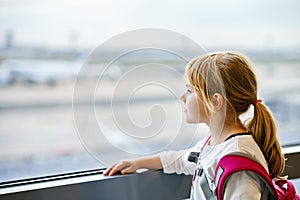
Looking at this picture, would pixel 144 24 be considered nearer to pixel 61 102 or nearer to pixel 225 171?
pixel 61 102

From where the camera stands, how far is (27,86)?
3.56 ft

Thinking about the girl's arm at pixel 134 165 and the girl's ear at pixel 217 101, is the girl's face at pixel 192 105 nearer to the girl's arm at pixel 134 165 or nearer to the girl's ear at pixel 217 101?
the girl's ear at pixel 217 101

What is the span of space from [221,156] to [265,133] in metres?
0.16

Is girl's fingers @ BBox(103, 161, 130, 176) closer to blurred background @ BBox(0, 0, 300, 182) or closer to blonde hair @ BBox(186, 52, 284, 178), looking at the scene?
blurred background @ BBox(0, 0, 300, 182)

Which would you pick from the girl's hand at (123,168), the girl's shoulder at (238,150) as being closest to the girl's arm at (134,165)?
the girl's hand at (123,168)

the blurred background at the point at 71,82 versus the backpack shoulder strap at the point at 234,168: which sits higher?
the blurred background at the point at 71,82

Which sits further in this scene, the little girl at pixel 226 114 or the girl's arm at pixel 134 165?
the girl's arm at pixel 134 165

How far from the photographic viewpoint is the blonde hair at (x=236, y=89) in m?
1.01

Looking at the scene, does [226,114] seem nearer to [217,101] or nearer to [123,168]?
[217,101]

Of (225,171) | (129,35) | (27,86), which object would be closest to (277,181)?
(225,171)

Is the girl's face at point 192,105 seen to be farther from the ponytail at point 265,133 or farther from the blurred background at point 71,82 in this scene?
the ponytail at point 265,133

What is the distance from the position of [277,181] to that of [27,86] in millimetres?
819

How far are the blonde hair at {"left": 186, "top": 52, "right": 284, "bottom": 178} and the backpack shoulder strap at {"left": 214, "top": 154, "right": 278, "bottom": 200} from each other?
0.12m

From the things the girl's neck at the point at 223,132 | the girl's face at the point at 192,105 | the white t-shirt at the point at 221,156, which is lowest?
the white t-shirt at the point at 221,156
